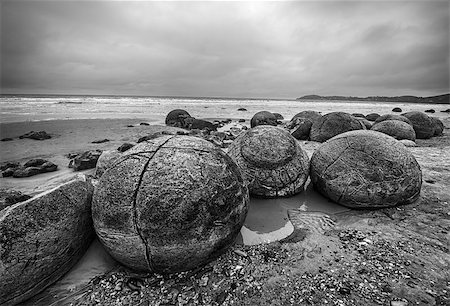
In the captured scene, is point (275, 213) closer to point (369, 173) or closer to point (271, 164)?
point (271, 164)

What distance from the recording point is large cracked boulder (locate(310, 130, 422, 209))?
4270 millimetres

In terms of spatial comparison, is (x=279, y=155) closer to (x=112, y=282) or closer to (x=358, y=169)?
(x=358, y=169)

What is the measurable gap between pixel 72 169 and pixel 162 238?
19.0ft

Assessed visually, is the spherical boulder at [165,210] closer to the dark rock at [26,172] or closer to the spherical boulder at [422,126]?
the dark rock at [26,172]

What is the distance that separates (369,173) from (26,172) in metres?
8.17

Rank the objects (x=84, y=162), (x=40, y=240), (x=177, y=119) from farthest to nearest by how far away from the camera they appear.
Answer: (x=177, y=119)
(x=84, y=162)
(x=40, y=240)

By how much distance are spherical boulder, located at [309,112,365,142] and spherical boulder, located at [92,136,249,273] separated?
30.5ft

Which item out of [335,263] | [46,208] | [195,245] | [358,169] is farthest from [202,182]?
[358,169]

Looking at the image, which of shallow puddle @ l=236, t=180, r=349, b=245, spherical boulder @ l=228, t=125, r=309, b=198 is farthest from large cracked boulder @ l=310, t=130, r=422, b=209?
spherical boulder @ l=228, t=125, r=309, b=198

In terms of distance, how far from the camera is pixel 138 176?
297 cm

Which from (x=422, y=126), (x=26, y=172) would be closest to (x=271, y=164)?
(x=26, y=172)

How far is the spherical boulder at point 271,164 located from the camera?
4637 millimetres

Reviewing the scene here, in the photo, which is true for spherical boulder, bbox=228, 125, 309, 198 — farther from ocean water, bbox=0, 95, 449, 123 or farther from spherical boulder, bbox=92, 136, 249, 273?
ocean water, bbox=0, 95, 449, 123

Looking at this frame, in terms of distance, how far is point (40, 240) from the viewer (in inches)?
106
